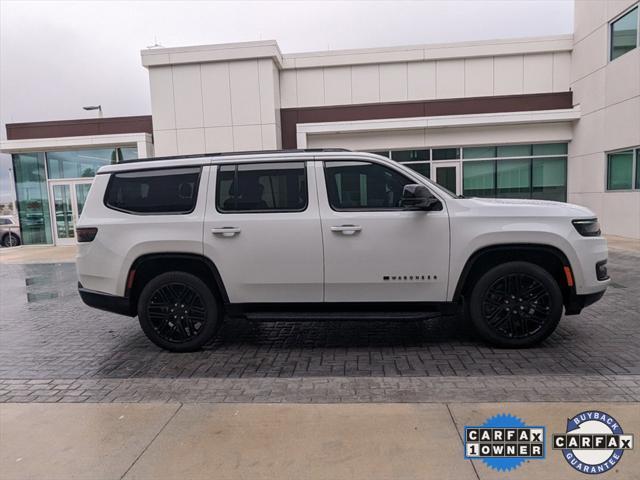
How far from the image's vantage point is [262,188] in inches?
196

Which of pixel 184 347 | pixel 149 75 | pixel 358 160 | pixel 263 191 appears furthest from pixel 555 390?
pixel 149 75

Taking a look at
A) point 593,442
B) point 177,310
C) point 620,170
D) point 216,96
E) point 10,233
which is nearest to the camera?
point 593,442

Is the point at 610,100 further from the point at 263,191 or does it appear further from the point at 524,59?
the point at 263,191

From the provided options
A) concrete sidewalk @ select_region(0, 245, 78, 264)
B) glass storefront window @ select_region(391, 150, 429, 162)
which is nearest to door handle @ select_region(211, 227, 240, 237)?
concrete sidewalk @ select_region(0, 245, 78, 264)

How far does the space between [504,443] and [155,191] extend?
4077mm

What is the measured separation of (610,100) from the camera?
1480 cm

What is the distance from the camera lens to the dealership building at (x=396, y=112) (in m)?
16.5

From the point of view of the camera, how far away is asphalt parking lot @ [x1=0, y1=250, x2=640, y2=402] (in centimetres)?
396

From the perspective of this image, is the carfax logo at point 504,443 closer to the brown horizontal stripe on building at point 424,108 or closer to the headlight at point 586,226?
the headlight at point 586,226

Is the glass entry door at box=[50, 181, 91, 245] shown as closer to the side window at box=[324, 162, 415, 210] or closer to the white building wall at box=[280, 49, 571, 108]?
the white building wall at box=[280, 49, 571, 108]

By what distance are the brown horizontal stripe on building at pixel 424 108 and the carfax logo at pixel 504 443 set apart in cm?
1517

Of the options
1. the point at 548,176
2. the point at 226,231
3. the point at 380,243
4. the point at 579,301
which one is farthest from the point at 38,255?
the point at 548,176

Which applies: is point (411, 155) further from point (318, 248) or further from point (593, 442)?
point (593, 442)

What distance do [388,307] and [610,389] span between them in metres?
2.03
